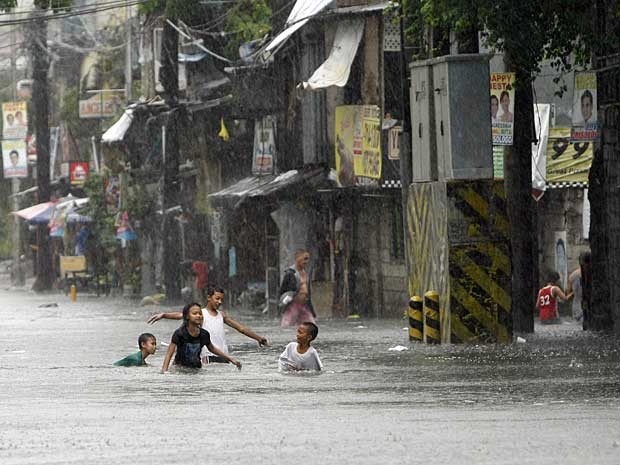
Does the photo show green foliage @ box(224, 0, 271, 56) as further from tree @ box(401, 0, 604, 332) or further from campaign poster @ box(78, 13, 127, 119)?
tree @ box(401, 0, 604, 332)

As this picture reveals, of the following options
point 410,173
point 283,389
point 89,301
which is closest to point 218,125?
point 89,301

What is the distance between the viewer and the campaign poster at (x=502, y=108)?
2653 centimetres

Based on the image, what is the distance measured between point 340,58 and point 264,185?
5742 mm

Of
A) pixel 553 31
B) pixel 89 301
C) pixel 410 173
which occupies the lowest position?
pixel 89 301

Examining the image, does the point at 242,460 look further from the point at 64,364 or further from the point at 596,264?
the point at 596,264

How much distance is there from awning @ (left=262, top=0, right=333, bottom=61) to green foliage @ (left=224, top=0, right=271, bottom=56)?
5.91m

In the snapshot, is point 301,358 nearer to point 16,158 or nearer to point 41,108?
point 41,108

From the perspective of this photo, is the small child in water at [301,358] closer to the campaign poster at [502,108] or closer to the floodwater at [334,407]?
the floodwater at [334,407]

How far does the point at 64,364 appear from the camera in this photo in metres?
23.1

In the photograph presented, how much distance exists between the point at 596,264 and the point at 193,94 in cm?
2591

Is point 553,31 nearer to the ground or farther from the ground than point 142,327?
farther from the ground

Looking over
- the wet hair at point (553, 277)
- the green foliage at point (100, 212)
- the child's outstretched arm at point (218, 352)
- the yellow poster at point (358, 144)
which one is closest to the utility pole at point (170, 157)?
the yellow poster at point (358, 144)

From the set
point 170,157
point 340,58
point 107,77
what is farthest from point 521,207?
point 107,77

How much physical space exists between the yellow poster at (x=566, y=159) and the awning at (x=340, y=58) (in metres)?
4.65
